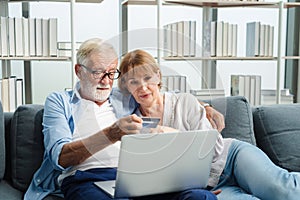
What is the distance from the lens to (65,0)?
9.70ft

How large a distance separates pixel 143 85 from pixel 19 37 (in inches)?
71.6

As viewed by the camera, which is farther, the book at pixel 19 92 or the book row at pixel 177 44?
the book at pixel 19 92

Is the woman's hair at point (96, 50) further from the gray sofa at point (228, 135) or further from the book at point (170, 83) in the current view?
the gray sofa at point (228, 135)

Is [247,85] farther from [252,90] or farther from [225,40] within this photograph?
[225,40]

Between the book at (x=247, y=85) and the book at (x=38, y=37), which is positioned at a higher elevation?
the book at (x=38, y=37)

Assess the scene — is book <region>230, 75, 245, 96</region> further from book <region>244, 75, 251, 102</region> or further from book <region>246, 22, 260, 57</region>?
book <region>246, 22, 260, 57</region>

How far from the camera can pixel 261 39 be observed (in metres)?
3.28

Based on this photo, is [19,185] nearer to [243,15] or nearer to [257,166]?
[257,166]

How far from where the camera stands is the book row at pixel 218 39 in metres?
3.19

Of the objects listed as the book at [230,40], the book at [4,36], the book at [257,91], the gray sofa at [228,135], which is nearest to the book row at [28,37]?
the book at [4,36]

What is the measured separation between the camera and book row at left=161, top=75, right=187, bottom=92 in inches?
53.4

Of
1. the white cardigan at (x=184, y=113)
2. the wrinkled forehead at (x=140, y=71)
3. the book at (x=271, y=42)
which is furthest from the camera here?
the book at (x=271, y=42)

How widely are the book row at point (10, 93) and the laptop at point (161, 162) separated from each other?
1.62 metres

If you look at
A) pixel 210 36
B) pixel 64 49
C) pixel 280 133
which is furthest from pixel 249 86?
pixel 64 49
